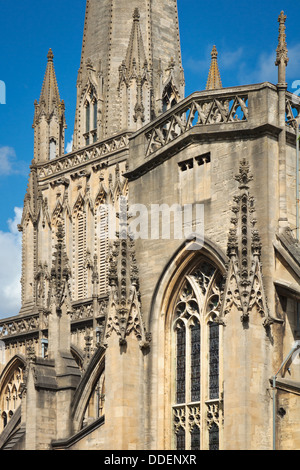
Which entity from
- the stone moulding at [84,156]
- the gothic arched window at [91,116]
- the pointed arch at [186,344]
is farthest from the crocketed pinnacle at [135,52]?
the pointed arch at [186,344]

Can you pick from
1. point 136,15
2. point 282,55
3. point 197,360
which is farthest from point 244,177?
point 136,15

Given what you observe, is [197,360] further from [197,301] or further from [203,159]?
[203,159]

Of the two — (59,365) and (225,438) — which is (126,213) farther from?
(225,438)

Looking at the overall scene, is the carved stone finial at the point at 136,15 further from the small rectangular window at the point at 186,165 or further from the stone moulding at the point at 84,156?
the small rectangular window at the point at 186,165

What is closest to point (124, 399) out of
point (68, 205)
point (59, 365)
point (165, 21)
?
point (59, 365)

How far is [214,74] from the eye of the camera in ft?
207

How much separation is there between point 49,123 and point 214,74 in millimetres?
9312

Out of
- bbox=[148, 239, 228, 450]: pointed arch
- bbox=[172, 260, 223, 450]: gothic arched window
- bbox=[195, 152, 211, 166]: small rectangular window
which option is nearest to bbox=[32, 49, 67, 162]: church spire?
bbox=[195, 152, 211, 166]: small rectangular window

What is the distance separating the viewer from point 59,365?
31953 millimetres

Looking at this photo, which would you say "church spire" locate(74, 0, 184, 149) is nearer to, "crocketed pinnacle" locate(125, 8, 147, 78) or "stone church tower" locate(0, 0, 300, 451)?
"crocketed pinnacle" locate(125, 8, 147, 78)

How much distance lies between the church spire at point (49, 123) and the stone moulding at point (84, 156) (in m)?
0.81

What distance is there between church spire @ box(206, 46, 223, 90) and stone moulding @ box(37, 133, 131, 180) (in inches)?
359

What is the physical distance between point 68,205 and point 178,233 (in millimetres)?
27884
